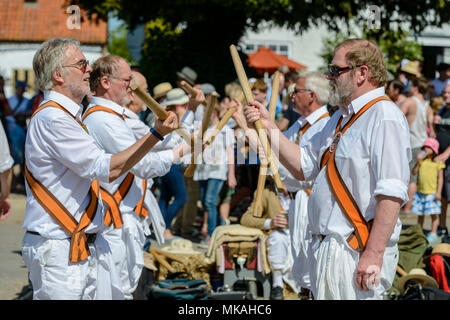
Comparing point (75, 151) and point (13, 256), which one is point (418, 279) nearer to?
point (75, 151)

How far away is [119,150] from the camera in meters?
4.54

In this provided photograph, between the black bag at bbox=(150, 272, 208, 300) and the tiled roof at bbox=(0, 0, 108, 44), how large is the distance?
1083 inches

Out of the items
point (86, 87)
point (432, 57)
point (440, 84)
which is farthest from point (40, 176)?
point (432, 57)

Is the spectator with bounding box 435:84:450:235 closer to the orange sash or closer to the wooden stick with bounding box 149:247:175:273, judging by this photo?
the wooden stick with bounding box 149:247:175:273

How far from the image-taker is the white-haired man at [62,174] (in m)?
3.60

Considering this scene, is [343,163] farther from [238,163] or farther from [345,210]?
[238,163]

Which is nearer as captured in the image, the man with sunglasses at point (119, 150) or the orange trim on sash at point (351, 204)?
the orange trim on sash at point (351, 204)

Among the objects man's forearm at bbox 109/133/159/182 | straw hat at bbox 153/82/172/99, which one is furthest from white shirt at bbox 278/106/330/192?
straw hat at bbox 153/82/172/99

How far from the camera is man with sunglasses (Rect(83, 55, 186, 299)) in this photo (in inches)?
176

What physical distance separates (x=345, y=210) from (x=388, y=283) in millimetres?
462

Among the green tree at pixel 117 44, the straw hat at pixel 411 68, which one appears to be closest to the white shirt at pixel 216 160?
the straw hat at pixel 411 68

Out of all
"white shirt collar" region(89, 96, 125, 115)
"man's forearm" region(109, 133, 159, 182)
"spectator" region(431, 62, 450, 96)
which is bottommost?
"man's forearm" region(109, 133, 159, 182)

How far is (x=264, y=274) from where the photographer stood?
6785 mm

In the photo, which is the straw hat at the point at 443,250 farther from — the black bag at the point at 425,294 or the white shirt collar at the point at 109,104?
the white shirt collar at the point at 109,104
